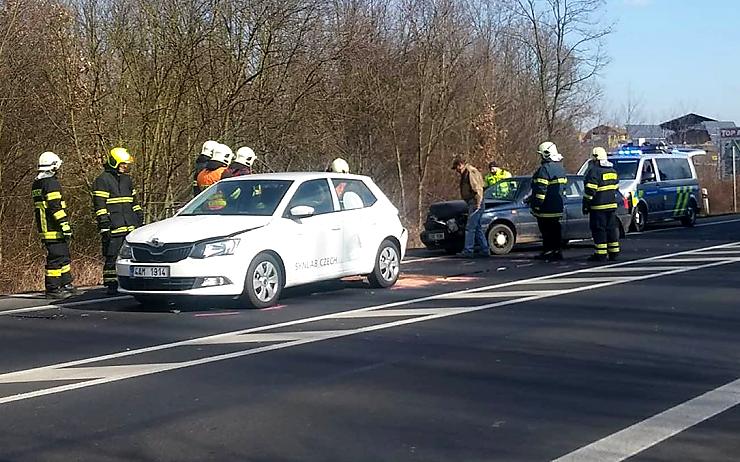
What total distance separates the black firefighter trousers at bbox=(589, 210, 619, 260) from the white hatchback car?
158 inches

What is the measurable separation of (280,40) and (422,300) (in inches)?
399

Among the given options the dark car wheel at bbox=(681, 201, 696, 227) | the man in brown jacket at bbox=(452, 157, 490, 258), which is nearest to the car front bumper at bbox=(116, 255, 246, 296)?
the man in brown jacket at bbox=(452, 157, 490, 258)

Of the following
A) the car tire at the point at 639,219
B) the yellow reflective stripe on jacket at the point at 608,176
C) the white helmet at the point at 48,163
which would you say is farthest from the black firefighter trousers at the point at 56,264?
the car tire at the point at 639,219

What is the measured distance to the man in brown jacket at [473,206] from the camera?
61.4 ft

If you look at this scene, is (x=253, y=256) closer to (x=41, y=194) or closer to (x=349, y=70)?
(x=41, y=194)

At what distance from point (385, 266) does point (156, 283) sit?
139 inches

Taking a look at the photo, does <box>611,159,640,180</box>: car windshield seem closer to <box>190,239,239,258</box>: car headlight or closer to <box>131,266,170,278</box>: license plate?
<box>190,239,239,258</box>: car headlight

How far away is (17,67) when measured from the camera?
18.8 m

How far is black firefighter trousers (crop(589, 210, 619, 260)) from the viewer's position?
16.6 meters

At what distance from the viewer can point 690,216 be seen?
27.0m

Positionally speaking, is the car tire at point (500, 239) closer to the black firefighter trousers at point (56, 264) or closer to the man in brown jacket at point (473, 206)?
the man in brown jacket at point (473, 206)

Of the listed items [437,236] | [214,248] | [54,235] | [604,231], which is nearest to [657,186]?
[437,236]

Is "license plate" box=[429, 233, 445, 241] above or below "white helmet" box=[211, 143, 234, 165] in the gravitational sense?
below

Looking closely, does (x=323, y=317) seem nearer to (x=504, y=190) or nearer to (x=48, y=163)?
(x=48, y=163)
